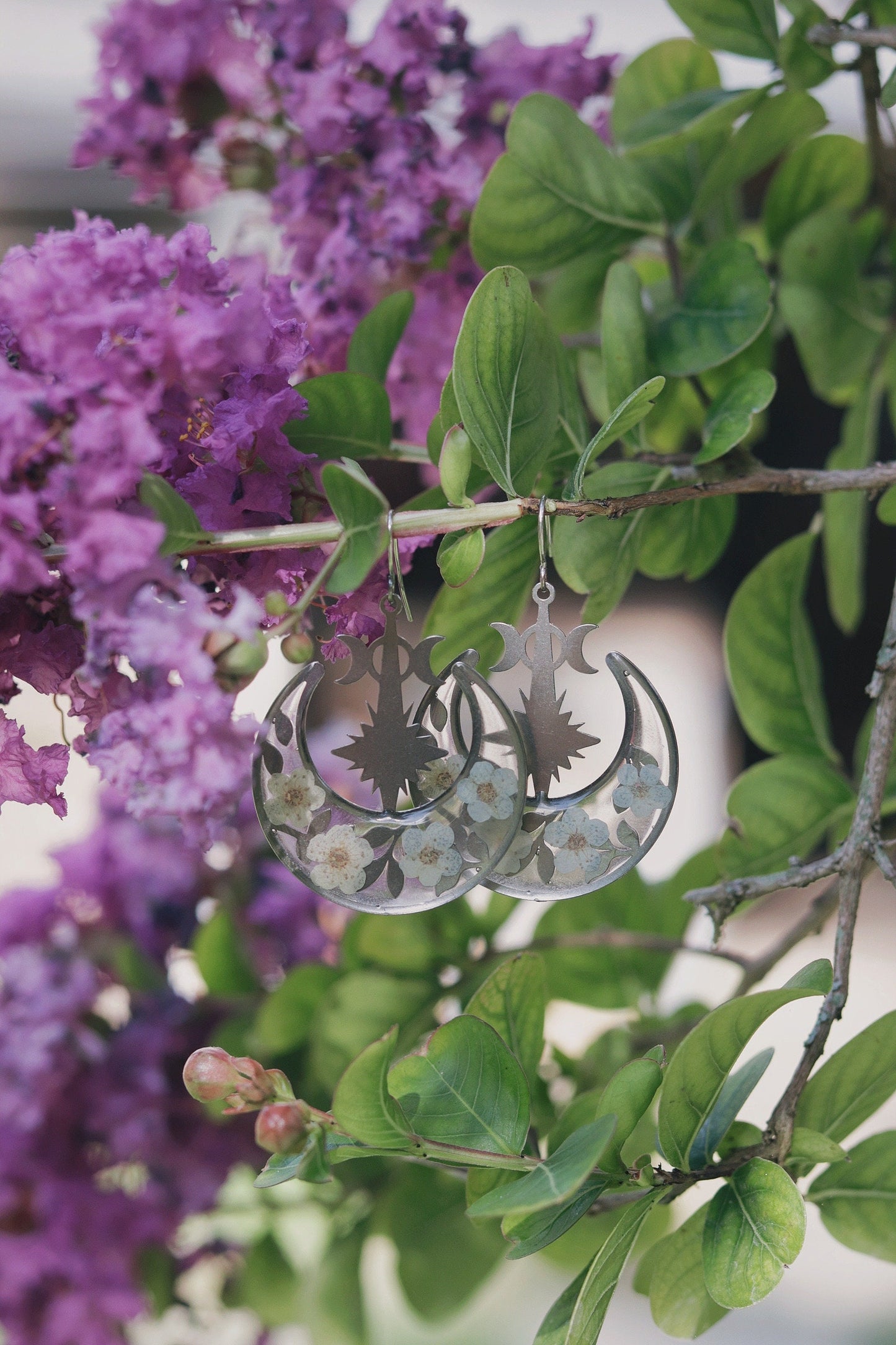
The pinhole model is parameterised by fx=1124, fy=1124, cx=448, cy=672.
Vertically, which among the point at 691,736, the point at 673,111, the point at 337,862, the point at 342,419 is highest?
the point at 673,111

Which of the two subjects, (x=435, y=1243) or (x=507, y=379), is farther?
(x=435, y=1243)

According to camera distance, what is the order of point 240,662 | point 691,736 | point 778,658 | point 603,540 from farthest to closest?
point 691,736 → point 778,658 → point 603,540 → point 240,662

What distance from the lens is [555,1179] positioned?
0.90ft

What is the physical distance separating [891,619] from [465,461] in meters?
0.13

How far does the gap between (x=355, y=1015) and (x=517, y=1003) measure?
189 millimetres

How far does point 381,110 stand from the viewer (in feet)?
1.59

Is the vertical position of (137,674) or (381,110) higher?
(381,110)

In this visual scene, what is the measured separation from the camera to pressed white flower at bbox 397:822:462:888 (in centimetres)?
31

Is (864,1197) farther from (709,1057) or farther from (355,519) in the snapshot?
(355,519)

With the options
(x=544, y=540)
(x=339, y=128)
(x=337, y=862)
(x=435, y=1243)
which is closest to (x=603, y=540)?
(x=544, y=540)

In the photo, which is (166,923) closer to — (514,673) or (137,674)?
(137,674)

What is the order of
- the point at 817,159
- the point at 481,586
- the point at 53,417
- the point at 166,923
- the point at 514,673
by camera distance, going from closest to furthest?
the point at 53,417 → the point at 481,586 → the point at 817,159 → the point at 166,923 → the point at 514,673

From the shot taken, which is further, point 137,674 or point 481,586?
point 481,586

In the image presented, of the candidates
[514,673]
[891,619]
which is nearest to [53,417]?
[891,619]
